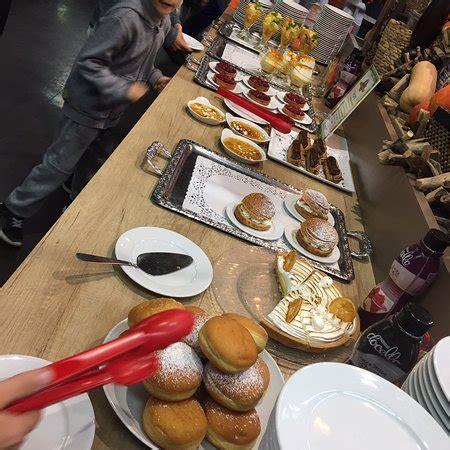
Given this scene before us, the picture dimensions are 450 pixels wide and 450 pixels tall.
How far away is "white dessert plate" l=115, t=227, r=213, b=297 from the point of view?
4.19 ft

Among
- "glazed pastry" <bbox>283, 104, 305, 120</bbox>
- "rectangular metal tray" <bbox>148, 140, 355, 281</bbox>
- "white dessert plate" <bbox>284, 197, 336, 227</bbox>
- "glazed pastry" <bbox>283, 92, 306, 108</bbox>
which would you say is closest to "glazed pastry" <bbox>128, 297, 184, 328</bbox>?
"rectangular metal tray" <bbox>148, 140, 355, 281</bbox>

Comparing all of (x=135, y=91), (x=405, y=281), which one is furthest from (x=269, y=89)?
(x=405, y=281)

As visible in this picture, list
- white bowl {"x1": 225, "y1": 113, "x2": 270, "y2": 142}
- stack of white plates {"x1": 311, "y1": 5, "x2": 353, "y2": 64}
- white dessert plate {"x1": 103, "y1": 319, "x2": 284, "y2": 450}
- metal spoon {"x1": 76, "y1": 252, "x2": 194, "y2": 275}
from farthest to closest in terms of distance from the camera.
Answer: stack of white plates {"x1": 311, "y1": 5, "x2": 353, "y2": 64} < white bowl {"x1": 225, "y1": 113, "x2": 270, "y2": 142} < metal spoon {"x1": 76, "y1": 252, "x2": 194, "y2": 275} < white dessert plate {"x1": 103, "y1": 319, "x2": 284, "y2": 450}

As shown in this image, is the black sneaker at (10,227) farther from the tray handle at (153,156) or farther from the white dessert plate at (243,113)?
the white dessert plate at (243,113)

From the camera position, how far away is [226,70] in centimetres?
289

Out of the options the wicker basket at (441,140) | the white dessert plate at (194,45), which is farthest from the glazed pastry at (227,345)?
the white dessert plate at (194,45)

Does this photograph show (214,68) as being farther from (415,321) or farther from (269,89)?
(415,321)

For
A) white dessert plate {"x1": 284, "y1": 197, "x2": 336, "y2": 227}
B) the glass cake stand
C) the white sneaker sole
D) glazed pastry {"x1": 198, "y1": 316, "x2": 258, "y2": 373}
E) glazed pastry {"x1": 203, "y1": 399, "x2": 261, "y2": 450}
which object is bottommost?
the white sneaker sole

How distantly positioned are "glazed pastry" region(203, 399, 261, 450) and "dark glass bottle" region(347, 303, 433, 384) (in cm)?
33

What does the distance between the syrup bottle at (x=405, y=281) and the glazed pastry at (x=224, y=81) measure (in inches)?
65.4

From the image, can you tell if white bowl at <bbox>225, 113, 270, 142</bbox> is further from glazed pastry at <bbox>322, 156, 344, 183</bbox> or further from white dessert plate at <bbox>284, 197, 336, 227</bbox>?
white dessert plate at <bbox>284, 197, 336, 227</bbox>

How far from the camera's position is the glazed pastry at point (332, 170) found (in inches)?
94.9

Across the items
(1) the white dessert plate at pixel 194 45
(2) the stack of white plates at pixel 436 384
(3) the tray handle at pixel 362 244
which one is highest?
(2) the stack of white plates at pixel 436 384

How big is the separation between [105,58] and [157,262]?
1.22m
